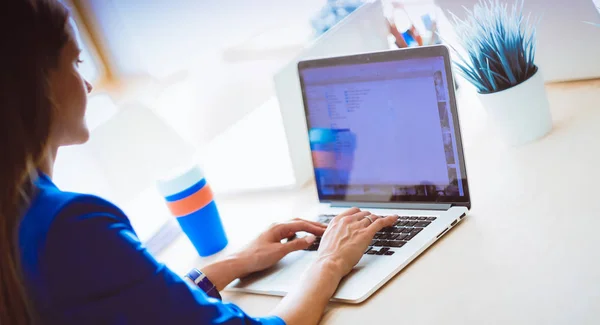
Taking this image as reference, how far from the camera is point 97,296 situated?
2.38 ft

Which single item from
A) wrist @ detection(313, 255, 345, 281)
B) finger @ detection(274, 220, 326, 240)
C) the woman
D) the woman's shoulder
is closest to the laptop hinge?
finger @ detection(274, 220, 326, 240)

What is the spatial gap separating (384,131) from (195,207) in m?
0.38

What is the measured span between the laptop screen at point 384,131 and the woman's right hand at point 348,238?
86 millimetres

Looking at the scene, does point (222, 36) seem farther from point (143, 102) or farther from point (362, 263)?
point (362, 263)

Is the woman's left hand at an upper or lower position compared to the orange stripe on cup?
lower

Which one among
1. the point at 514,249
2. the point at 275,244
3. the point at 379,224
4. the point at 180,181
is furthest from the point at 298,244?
the point at 514,249

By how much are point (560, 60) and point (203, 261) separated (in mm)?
864

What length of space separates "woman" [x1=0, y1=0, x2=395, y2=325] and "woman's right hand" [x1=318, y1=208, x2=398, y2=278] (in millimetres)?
218

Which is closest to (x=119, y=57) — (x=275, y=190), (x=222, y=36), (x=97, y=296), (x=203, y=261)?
(x=222, y=36)

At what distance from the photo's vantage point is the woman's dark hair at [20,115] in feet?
2.32

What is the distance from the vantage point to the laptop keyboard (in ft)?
3.29

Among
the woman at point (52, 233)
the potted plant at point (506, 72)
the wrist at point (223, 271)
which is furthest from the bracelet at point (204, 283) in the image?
the potted plant at point (506, 72)

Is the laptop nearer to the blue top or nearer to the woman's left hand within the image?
the woman's left hand

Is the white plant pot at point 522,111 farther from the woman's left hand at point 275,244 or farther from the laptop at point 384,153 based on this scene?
the woman's left hand at point 275,244
